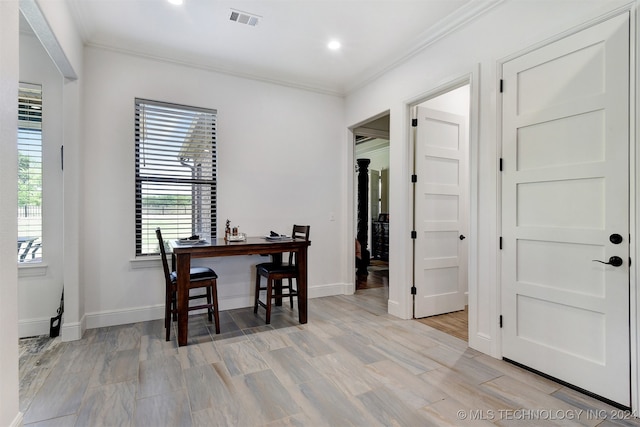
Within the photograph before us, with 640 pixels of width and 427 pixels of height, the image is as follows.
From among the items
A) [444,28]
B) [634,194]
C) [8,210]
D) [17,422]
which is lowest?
[17,422]

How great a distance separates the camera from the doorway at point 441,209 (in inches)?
138

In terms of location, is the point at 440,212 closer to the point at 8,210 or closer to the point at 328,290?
the point at 328,290

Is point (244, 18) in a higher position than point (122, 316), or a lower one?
higher

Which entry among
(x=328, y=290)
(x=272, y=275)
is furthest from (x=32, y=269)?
(x=328, y=290)

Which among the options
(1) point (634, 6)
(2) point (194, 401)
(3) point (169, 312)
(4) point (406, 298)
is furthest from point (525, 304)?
(3) point (169, 312)

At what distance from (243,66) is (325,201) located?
2.02 meters

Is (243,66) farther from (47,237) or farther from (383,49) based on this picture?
(47,237)

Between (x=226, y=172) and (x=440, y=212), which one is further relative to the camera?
(x=226, y=172)

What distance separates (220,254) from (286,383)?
51.8 inches

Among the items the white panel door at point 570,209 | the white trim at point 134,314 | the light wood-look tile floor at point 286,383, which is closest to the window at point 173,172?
the white trim at point 134,314

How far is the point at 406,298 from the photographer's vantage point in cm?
349

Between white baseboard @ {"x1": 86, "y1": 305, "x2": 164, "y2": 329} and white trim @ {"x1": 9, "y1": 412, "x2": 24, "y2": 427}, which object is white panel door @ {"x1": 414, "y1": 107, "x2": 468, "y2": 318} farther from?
white trim @ {"x1": 9, "y1": 412, "x2": 24, "y2": 427}

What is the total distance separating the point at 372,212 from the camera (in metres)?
8.62

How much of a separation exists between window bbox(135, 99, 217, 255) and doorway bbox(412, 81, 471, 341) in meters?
2.41
